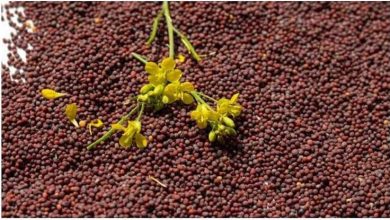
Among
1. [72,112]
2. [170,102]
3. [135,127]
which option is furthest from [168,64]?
[72,112]

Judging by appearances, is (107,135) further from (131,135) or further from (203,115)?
(203,115)

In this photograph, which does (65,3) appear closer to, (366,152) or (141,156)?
(141,156)

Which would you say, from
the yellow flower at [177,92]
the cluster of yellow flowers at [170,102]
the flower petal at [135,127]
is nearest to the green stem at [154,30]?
the cluster of yellow flowers at [170,102]

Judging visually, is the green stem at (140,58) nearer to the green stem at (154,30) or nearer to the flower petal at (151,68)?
the green stem at (154,30)

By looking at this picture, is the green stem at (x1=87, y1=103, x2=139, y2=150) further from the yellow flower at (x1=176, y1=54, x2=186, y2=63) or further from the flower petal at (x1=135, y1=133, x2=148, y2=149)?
the yellow flower at (x1=176, y1=54, x2=186, y2=63)

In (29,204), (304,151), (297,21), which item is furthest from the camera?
(297,21)

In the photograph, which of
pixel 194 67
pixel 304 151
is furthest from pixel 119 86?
pixel 304 151
